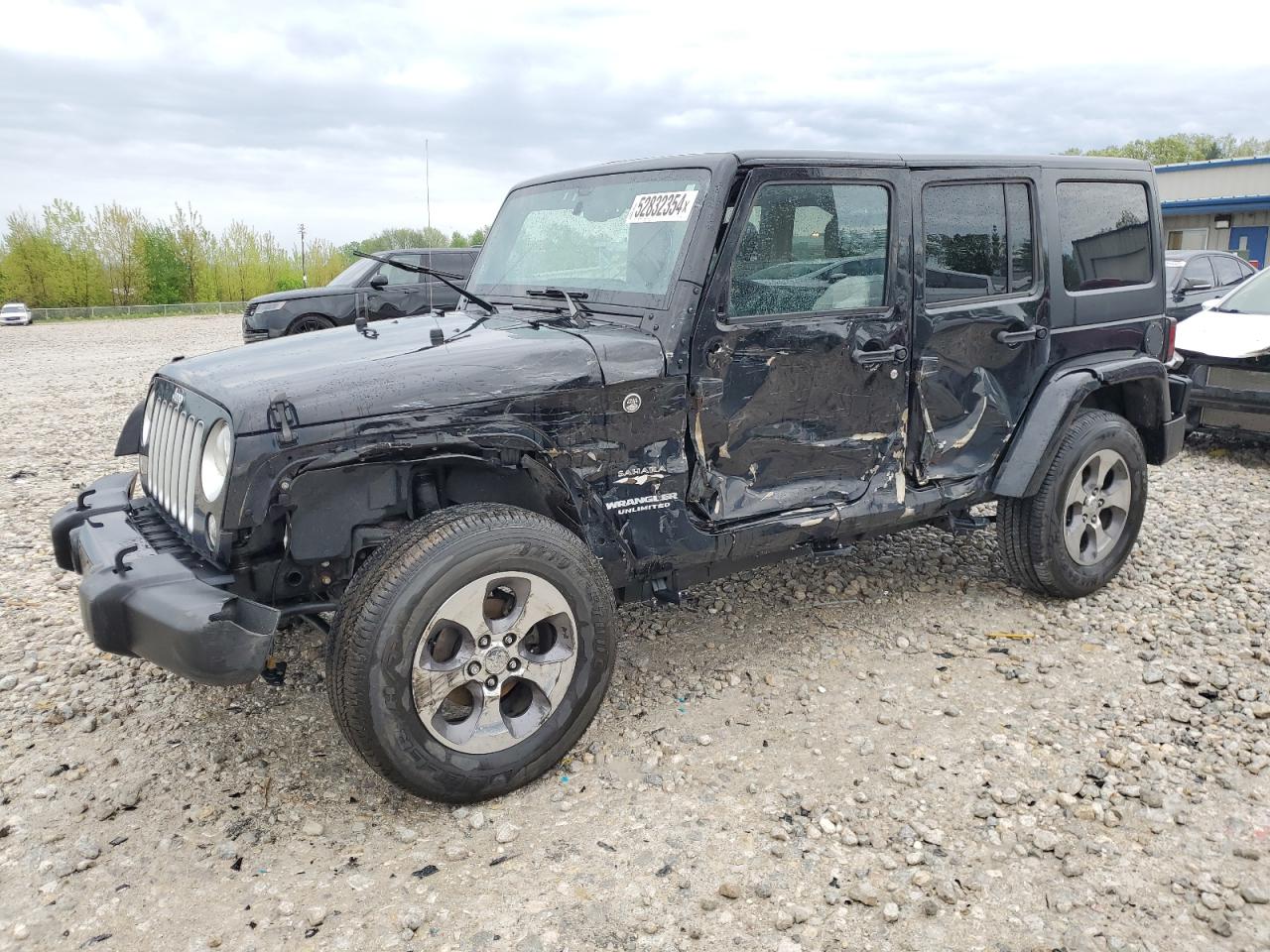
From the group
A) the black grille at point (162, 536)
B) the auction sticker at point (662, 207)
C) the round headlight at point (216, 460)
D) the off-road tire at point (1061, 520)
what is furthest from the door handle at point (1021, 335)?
the black grille at point (162, 536)

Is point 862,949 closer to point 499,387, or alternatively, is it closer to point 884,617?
point 499,387

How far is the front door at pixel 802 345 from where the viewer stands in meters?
3.43

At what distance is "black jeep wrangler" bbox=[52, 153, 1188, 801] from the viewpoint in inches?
112

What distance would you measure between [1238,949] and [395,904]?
88.1 inches

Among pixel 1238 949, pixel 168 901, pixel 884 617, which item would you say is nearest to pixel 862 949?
pixel 1238 949

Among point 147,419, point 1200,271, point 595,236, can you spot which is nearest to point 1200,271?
point 1200,271

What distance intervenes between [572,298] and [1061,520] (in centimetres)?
254

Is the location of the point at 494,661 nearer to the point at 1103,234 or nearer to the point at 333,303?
the point at 1103,234

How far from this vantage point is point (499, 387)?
3.04 meters

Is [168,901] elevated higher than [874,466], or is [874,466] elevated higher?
[874,466]

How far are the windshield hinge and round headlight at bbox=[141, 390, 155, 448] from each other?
1.12 metres

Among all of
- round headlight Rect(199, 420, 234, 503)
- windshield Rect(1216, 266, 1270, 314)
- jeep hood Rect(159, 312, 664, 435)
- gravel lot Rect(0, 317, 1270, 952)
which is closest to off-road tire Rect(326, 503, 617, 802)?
gravel lot Rect(0, 317, 1270, 952)

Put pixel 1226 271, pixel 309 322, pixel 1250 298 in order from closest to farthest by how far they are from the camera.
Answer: pixel 1250 298, pixel 1226 271, pixel 309 322

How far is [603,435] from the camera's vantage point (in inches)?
127
